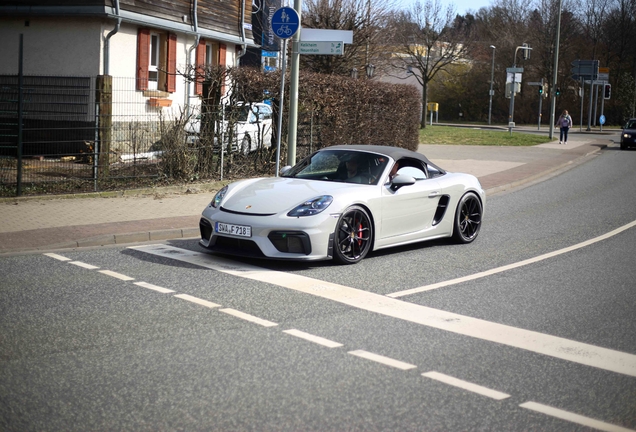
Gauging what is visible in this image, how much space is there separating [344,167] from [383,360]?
4.52 m

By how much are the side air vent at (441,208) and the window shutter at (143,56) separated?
1315 centimetres

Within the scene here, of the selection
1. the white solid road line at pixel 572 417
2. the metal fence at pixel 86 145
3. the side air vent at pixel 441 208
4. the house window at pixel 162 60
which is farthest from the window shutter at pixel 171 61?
the white solid road line at pixel 572 417

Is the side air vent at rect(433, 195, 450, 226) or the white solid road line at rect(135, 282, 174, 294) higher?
the side air vent at rect(433, 195, 450, 226)

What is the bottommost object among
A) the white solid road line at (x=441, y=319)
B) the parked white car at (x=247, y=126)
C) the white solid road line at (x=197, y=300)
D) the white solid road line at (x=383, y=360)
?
the white solid road line at (x=383, y=360)

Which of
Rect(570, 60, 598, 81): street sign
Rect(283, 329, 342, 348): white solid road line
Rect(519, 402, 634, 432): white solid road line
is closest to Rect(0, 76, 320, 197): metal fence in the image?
Rect(283, 329, 342, 348): white solid road line

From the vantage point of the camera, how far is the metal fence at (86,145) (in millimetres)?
13719

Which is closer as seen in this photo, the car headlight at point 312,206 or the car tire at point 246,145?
the car headlight at point 312,206

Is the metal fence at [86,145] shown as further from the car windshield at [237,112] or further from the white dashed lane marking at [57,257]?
the white dashed lane marking at [57,257]

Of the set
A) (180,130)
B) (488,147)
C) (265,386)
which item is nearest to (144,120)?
(180,130)

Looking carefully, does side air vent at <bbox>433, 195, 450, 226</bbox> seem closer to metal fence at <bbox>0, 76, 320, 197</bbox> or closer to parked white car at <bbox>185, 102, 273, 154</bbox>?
metal fence at <bbox>0, 76, 320, 197</bbox>

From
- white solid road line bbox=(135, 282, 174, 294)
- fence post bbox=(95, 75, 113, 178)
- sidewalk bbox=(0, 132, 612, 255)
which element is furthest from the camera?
fence post bbox=(95, 75, 113, 178)

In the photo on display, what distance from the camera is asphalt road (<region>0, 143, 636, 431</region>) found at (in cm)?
445

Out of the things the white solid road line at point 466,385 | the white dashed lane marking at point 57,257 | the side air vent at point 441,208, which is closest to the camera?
the white solid road line at point 466,385

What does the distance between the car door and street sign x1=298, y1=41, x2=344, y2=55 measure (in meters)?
4.61
